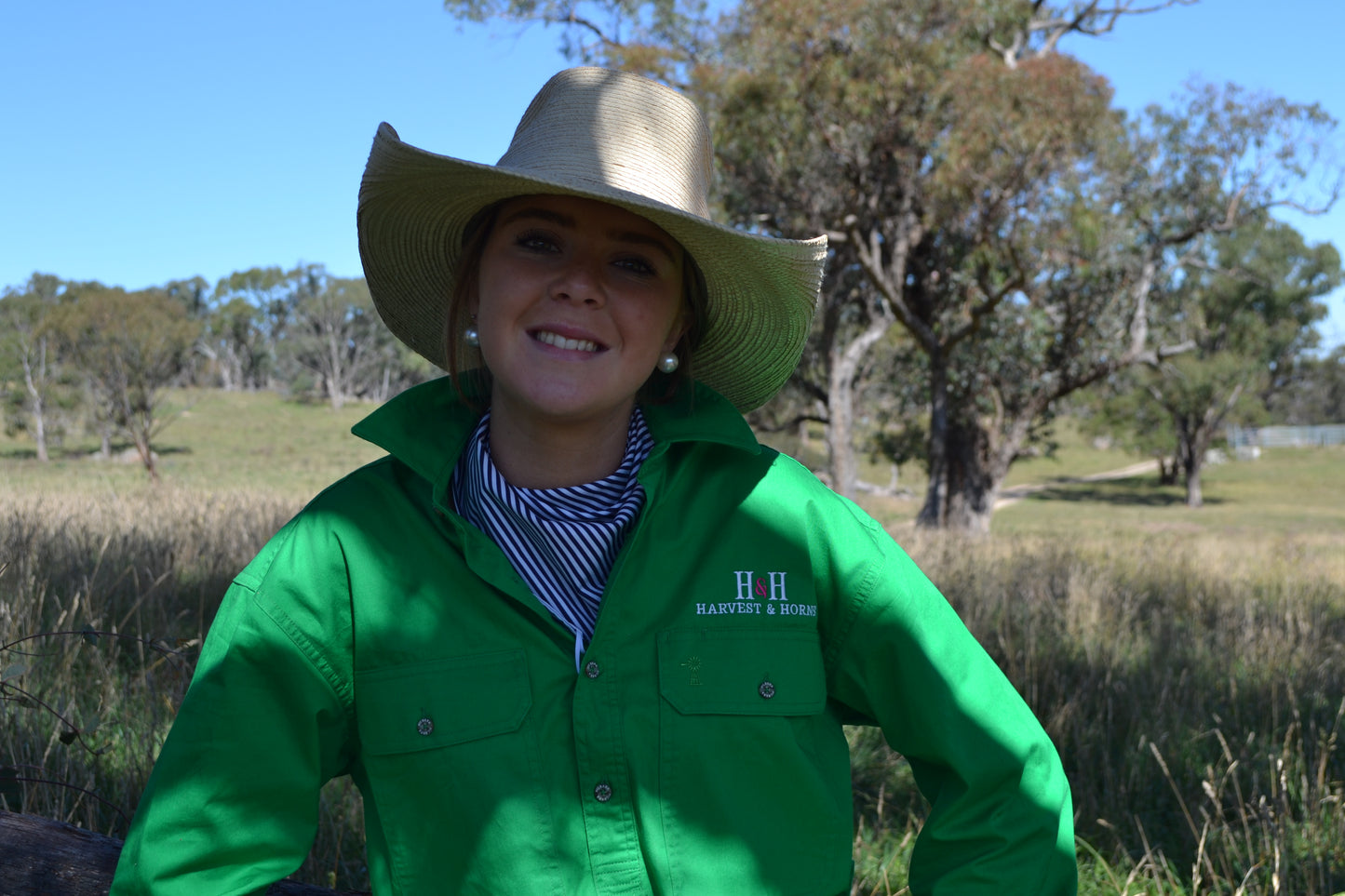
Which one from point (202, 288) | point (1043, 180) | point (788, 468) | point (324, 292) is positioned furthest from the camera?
point (202, 288)

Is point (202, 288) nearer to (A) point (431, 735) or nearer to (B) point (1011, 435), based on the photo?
(B) point (1011, 435)

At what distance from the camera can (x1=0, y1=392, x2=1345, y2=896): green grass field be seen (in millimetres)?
3221

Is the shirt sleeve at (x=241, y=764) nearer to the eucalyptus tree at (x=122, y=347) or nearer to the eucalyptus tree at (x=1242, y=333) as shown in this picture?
the eucalyptus tree at (x=122, y=347)

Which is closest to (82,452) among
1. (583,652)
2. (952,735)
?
(583,652)

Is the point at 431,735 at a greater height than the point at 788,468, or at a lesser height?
lesser

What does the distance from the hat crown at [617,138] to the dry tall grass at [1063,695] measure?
156cm

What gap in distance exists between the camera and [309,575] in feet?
5.39

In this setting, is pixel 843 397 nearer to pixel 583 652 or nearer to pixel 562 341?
pixel 562 341

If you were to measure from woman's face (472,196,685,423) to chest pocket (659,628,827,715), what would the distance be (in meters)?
0.43

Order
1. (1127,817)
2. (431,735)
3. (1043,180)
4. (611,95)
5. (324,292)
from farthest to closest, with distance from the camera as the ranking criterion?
(324,292), (1043,180), (1127,817), (611,95), (431,735)

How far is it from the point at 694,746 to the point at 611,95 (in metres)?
1.17

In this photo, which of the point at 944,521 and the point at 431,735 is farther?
the point at 944,521

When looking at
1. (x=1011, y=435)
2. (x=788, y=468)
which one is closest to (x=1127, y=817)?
(x=788, y=468)

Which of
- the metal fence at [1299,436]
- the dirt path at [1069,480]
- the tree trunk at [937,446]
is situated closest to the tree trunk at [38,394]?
the tree trunk at [937,446]
